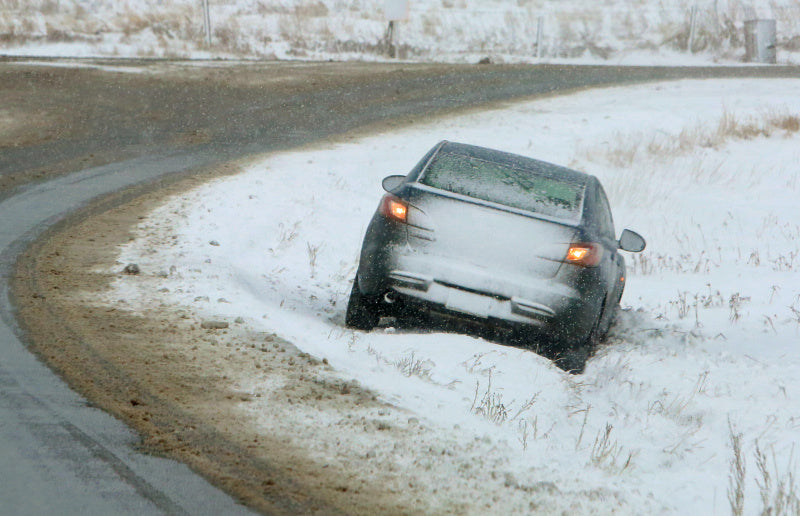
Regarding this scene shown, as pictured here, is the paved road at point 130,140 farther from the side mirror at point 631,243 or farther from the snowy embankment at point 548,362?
the side mirror at point 631,243

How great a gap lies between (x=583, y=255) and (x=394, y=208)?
1.37m

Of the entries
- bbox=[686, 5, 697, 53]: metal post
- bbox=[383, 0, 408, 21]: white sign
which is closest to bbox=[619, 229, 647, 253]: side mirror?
bbox=[383, 0, 408, 21]: white sign

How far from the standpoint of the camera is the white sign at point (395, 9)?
91.5ft

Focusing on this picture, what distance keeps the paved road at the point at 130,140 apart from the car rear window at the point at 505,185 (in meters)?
3.12

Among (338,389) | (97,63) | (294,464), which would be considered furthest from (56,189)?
(97,63)

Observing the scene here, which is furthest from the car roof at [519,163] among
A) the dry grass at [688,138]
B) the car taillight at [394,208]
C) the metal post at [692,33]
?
the metal post at [692,33]

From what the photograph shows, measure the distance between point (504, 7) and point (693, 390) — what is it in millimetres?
38471

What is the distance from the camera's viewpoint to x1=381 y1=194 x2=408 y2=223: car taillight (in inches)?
246

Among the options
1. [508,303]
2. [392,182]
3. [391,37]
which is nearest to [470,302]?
[508,303]

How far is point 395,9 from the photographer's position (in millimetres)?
28062

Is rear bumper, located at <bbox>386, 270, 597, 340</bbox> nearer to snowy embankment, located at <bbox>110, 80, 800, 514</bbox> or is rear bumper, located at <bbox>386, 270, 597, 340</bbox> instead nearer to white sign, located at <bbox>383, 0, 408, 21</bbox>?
snowy embankment, located at <bbox>110, 80, 800, 514</bbox>

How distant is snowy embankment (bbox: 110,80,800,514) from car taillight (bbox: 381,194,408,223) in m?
0.87

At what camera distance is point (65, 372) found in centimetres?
495

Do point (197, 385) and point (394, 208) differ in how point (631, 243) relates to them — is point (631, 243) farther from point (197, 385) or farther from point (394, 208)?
A: point (197, 385)
